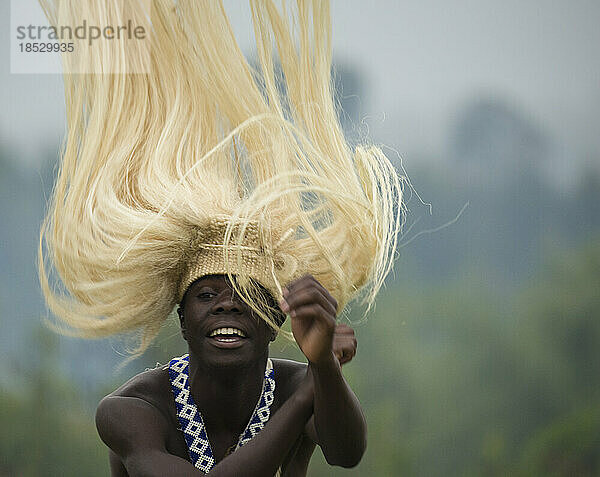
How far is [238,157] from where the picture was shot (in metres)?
1.53

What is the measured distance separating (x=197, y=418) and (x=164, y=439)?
0.07 m

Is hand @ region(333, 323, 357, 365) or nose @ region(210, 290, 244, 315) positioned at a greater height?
nose @ region(210, 290, 244, 315)

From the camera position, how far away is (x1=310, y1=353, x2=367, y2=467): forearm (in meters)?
1.22

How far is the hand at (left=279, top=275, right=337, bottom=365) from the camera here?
46.3 inches

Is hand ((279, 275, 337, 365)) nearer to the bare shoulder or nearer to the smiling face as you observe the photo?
the smiling face

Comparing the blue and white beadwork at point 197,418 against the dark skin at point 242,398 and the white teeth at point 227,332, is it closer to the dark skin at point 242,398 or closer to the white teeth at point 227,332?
the dark skin at point 242,398

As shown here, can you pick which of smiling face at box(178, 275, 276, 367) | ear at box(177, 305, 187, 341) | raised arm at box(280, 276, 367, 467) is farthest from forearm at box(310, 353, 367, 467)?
ear at box(177, 305, 187, 341)

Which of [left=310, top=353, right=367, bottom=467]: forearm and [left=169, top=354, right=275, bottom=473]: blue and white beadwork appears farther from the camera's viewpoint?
[left=169, top=354, right=275, bottom=473]: blue and white beadwork

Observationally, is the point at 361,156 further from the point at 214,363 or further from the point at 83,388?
the point at 83,388

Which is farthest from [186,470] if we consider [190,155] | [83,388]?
[83,388]

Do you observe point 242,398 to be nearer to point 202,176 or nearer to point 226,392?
point 226,392

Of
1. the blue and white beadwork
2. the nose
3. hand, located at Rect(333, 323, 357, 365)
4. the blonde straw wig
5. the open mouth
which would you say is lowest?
the blue and white beadwork

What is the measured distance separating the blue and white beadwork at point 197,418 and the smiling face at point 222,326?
0.36 ft

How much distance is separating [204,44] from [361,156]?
306mm
